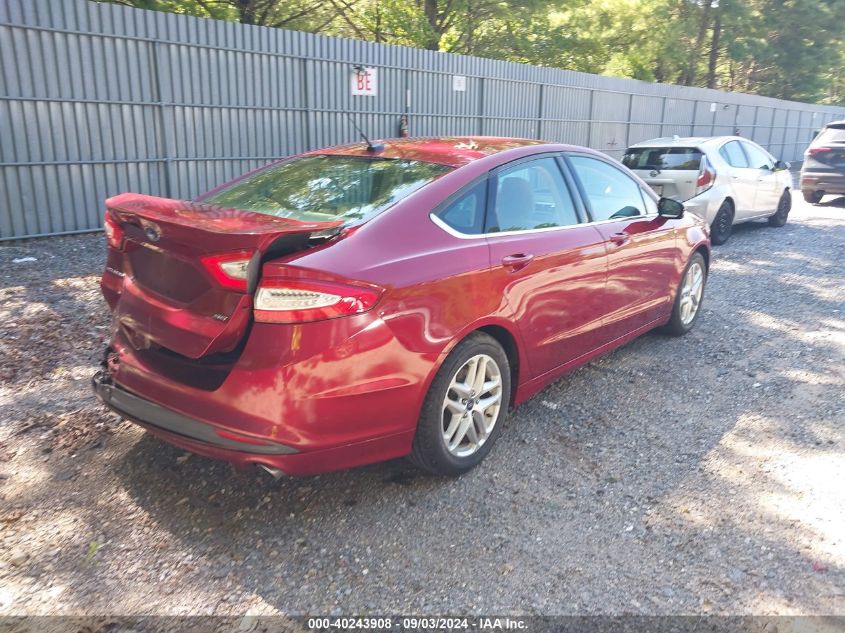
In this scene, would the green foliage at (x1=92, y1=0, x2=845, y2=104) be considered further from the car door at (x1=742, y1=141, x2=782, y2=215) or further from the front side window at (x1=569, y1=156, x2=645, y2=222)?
the front side window at (x1=569, y1=156, x2=645, y2=222)

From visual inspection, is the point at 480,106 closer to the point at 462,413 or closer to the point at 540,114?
the point at 540,114

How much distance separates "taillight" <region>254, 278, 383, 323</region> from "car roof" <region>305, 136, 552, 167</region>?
49.6 inches

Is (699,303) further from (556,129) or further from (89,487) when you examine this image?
(556,129)

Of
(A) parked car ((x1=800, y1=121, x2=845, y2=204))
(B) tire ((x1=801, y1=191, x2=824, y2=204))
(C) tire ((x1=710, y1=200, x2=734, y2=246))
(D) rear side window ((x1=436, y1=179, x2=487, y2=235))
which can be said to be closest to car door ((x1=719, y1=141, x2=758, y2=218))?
(C) tire ((x1=710, y1=200, x2=734, y2=246))

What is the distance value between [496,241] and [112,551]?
89.8 inches

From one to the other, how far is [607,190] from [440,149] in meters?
1.40

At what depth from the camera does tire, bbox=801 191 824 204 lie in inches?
586

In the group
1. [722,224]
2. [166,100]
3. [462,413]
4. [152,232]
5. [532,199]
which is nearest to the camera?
[152,232]

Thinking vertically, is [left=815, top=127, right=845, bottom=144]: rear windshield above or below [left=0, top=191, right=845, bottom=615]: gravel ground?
above

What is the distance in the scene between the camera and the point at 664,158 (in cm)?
998

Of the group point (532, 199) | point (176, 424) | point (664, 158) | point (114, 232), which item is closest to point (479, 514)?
point (176, 424)

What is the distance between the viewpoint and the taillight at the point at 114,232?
3.35 metres

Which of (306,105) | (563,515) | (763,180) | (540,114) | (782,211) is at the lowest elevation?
(563,515)

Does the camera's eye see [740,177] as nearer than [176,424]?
No
